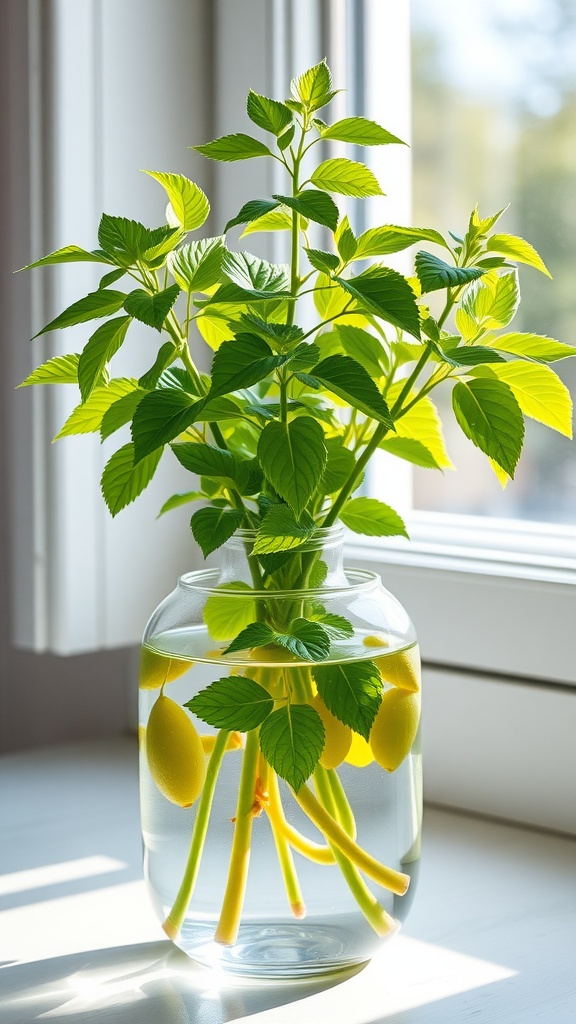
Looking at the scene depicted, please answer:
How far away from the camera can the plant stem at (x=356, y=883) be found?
0.51 metres

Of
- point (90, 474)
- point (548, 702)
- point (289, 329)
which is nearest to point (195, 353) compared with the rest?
point (90, 474)

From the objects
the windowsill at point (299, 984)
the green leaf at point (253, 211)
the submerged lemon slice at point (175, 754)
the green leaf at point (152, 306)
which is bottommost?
the windowsill at point (299, 984)

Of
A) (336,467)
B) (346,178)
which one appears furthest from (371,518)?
(346,178)

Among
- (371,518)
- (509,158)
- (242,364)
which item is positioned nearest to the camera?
(242,364)

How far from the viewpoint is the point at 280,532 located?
473 mm

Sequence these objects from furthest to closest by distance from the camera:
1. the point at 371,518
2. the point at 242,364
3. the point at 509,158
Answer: the point at 509,158 < the point at 371,518 < the point at 242,364

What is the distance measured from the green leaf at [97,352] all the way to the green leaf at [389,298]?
Answer: 3.7 inches

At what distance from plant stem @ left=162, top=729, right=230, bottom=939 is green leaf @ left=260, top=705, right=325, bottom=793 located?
0.13ft

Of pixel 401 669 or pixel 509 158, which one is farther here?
pixel 509 158

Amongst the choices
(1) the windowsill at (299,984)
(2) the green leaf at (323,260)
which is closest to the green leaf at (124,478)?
(2) the green leaf at (323,260)

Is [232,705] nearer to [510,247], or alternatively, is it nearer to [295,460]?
[295,460]

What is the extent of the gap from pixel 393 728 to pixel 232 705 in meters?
0.08

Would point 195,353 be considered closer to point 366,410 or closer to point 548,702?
point 548,702

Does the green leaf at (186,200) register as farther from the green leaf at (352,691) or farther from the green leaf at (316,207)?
the green leaf at (352,691)
